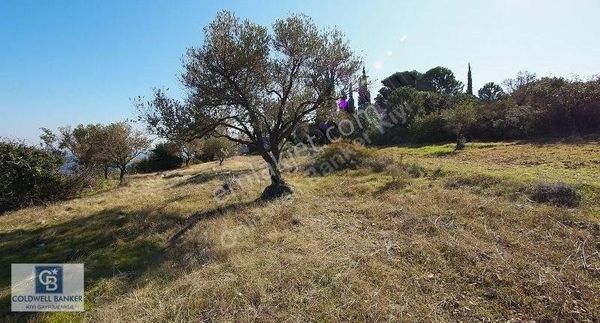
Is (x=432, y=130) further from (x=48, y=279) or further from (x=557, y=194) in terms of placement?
(x=48, y=279)

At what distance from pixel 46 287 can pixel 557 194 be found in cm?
1232

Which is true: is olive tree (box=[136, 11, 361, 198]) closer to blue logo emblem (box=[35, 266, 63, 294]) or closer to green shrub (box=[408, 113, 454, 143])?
blue logo emblem (box=[35, 266, 63, 294])

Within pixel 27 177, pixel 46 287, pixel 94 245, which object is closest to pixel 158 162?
pixel 27 177

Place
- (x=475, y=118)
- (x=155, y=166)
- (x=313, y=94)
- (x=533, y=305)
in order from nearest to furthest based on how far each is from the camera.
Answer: (x=533, y=305), (x=313, y=94), (x=475, y=118), (x=155, y=166)

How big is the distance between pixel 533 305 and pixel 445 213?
3.94 m

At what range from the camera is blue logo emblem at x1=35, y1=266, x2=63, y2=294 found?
21.6ft

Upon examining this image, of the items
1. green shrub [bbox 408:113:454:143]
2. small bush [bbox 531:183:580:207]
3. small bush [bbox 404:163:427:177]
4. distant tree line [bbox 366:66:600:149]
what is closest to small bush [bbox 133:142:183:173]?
distant tree line [bbox 366:66:600:149]

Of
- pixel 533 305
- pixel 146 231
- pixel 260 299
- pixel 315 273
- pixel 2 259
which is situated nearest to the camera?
pixel 533 305

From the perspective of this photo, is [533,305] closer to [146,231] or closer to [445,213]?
[445,213]

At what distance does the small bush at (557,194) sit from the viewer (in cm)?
836

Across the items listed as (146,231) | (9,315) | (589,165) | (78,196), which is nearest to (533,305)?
(9,315)

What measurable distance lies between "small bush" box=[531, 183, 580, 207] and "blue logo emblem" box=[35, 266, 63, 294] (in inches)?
456

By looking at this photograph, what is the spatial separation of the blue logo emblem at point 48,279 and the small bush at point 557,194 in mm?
11583

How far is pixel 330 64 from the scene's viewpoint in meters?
12.9
